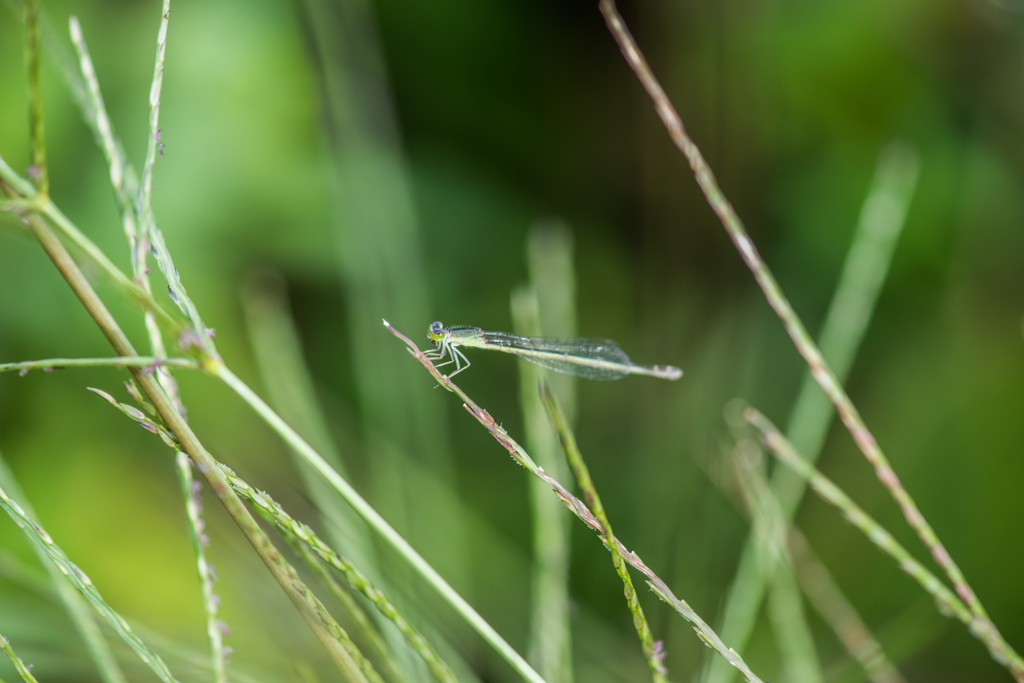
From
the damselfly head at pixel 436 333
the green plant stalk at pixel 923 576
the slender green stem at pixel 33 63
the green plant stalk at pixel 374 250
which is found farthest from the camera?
the green plant stalk at pixel 374 250

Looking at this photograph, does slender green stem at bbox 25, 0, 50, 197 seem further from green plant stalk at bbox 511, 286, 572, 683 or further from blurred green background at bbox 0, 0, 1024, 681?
blurred green background at bbox 0, 0, 1024, 681

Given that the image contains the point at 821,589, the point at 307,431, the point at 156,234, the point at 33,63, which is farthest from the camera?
the point at 821,589

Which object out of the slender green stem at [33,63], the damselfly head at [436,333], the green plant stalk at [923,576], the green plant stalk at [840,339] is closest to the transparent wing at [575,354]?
the damselfly head at [436,333]

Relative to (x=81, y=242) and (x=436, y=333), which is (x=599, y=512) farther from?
(x=436, y=333)

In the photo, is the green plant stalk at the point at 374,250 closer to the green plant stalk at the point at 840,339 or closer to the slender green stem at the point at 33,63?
the green plant stalk at the point at 840,339

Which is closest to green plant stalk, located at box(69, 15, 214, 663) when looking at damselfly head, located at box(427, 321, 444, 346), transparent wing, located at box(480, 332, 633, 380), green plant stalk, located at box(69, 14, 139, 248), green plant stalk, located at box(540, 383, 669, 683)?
green plant stalk, located at box(69, 14, 139, 248)

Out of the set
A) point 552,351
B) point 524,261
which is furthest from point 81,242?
point 524,261
